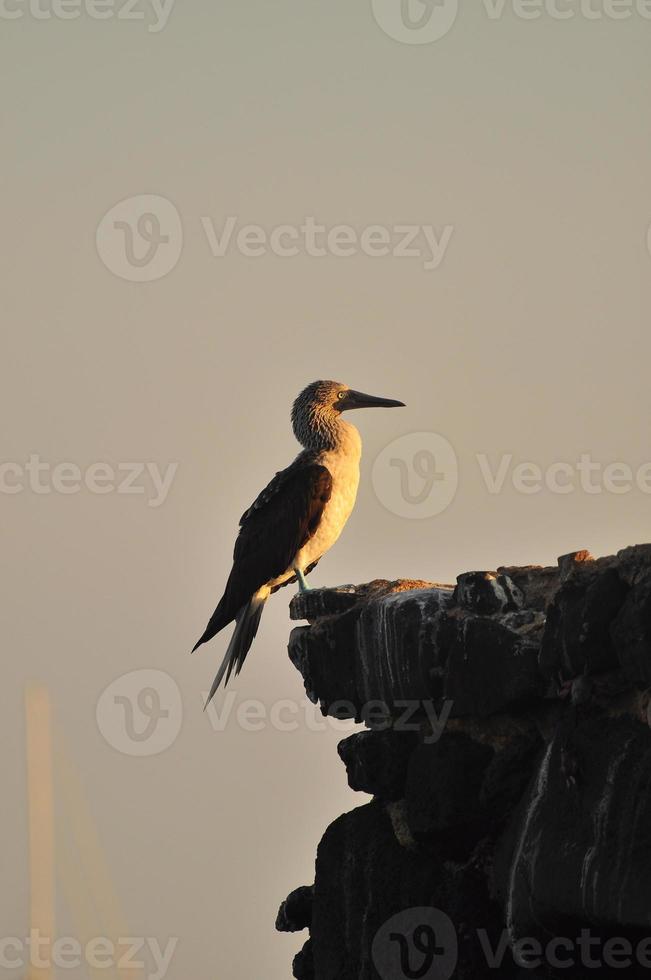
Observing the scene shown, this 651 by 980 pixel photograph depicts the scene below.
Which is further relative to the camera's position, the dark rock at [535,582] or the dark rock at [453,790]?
the dark rock at [535,582]

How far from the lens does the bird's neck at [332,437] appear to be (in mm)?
14180

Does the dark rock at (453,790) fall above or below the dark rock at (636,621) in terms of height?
below

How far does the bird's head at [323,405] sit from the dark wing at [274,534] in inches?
37.0

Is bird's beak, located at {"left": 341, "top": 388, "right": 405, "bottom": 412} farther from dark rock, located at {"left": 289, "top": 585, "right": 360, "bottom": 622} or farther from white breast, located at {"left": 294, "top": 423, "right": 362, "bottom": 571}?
dark rock, located at {"left": 289, "top": 585, "right": 360, "bottom": 622}

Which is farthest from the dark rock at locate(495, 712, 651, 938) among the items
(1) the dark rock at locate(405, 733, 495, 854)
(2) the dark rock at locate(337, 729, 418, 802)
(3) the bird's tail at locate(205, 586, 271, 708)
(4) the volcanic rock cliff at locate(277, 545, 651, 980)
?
(3) the bird's tail at locate(205, 586, 271, 708)

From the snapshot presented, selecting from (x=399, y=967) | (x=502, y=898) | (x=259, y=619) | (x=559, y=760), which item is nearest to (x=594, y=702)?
(x=559, y=760)

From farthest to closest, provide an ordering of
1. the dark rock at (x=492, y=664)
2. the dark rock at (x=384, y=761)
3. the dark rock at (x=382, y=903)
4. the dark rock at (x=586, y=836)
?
the dark rock at (x=384, y=761)
the dark rock at (x=382, y=903)
the dark rock at (x=492, y=664)
the dark rock at (x=586, y=836)

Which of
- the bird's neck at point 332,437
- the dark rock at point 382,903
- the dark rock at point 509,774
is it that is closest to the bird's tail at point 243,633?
the bird's neck at point 332,437

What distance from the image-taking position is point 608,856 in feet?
23.6

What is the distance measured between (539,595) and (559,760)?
4.83 feet

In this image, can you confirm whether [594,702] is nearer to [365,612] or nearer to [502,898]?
[502,898]

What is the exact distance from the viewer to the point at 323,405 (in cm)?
1484

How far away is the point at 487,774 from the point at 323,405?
263 inches

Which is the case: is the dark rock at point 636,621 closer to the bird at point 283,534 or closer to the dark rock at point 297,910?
the dark rock at point 297,910
